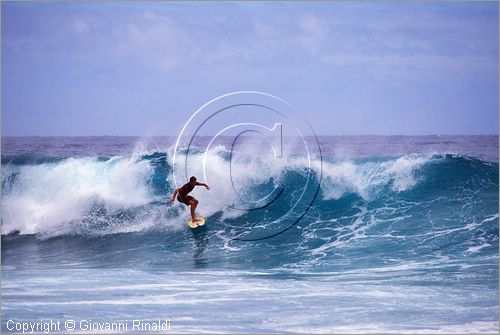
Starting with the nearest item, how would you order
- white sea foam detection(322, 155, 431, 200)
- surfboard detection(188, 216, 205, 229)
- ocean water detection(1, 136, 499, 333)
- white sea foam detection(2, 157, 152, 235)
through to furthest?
ocean water detection(1, 136, 499, 333) → surfboard detection(188, 216, 205, 229) → white sea foam detection(2, 157, 152, 235) → white sea foam detection(322, 155, 431, 200)

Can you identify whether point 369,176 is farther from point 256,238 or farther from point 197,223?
point 197,223

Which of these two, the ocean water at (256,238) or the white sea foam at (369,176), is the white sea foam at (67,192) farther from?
the white sea foam at (369,176)

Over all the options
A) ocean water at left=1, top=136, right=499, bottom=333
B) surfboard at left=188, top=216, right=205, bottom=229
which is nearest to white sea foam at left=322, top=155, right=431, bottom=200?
ocean water at left=1, top=136, right=499, bottom=333

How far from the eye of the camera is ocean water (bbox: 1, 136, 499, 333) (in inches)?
295

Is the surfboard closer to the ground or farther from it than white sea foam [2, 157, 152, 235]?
closer to the ground

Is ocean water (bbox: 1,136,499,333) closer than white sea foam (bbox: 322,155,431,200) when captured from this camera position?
Yes

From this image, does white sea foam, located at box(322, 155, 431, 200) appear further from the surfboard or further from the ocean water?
the surfboard

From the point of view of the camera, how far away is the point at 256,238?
34.4 feet

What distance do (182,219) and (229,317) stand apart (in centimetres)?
393

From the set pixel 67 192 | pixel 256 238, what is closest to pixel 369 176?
pixel 256 238

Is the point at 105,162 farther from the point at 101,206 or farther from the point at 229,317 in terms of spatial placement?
Result: the point at 229,317

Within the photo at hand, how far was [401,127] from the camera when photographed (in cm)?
1084

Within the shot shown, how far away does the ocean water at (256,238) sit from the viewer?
7.48 metres

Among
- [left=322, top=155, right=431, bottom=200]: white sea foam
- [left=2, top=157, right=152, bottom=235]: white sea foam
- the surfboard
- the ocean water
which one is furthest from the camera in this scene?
[left=322, top=155, right=431, bottom=200]: white sea foam
